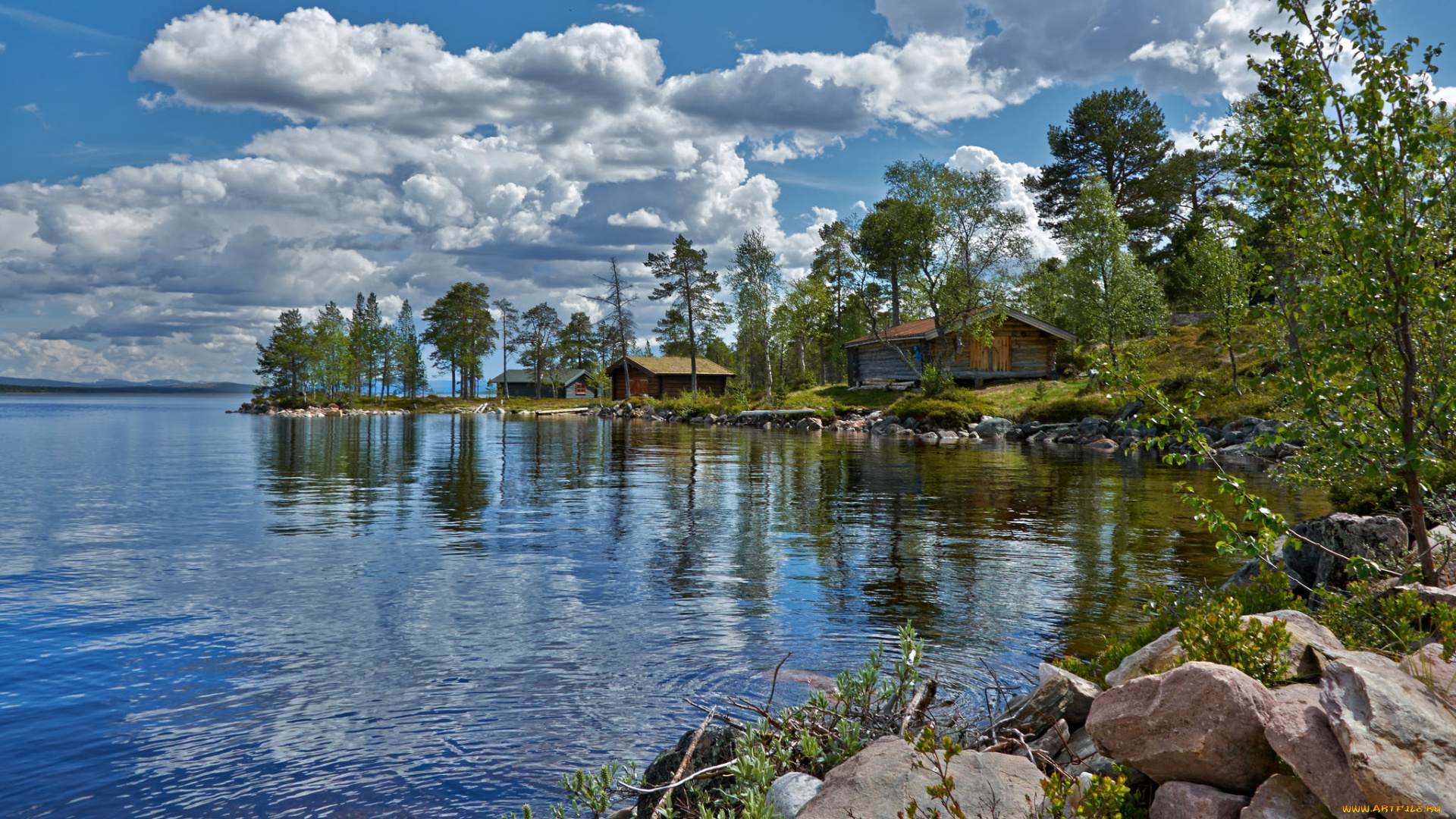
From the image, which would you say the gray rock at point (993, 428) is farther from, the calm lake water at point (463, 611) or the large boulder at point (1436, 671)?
the large boulder at point (1436, 671)

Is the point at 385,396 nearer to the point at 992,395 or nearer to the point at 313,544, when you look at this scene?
the point at 992,395

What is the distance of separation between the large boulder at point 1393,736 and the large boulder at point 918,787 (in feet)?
4.69

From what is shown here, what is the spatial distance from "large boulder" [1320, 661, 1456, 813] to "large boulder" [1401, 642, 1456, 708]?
377 millimetres

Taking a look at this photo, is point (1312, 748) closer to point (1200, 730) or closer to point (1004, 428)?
point (1200, 730)

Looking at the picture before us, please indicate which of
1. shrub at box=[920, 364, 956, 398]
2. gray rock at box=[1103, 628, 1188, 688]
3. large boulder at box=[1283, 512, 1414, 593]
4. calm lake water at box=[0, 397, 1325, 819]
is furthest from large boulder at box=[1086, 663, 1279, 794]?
shrub at box=[920, 364, 956, 398]

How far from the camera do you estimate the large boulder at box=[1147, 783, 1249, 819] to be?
3.72m

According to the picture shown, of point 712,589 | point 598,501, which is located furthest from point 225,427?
point 712,589

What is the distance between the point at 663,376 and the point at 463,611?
88011 millimetres

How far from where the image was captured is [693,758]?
552 centimetres

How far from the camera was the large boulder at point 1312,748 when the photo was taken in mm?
3422

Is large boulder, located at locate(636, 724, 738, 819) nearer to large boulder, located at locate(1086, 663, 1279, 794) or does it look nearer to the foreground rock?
large boulder, located at locate(1086, 663, 1279, 794)

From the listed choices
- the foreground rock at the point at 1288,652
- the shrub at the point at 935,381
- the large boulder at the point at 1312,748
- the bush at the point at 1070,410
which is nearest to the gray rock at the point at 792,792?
the foreground rock at the point at 1288,652

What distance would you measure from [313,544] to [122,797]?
9.33 meters

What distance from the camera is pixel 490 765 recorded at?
624cm
